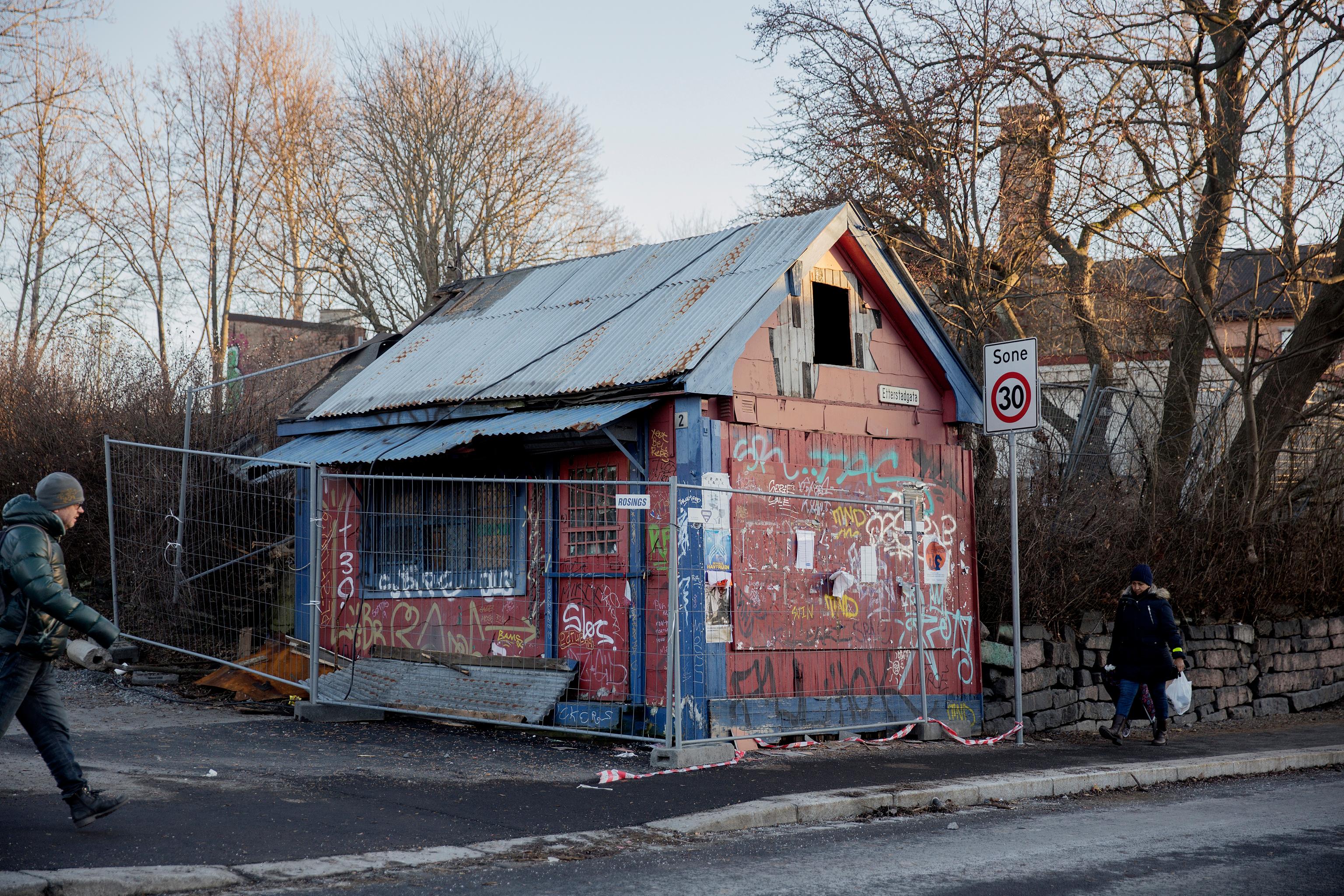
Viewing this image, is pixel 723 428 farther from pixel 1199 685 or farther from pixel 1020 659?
pixel 1199 685

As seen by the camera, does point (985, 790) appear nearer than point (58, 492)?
No

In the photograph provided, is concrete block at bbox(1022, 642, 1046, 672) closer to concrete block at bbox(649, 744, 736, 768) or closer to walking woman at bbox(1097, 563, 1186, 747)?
walking woman at bbox(1097, 563, 1186, 747)

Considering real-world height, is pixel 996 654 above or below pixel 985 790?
above

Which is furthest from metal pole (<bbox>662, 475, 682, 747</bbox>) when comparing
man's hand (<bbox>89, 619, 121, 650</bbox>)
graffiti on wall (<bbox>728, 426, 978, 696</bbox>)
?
man's hand (<bbox>89, 619, 121, 650</bbox>)

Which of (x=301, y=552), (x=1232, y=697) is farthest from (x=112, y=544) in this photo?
(x=1232, y=697)

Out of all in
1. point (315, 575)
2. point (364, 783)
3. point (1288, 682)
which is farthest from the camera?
point (1288, 682)

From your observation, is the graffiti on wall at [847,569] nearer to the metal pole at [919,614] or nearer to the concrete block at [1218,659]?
the metal pole at [919,614]

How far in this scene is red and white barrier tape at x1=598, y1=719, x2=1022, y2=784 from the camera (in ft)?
27.0

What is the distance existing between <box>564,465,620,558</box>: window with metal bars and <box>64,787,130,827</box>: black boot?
5.40 meters

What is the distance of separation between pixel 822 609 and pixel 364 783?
4.85m

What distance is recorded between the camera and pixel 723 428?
1055 cm

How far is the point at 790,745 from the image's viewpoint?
34.0 feet

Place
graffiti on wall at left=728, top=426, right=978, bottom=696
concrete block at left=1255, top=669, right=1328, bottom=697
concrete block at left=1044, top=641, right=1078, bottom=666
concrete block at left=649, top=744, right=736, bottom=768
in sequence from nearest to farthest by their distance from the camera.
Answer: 1. concrete block at left=649, top=744, right=736, bottom=768
2. graffiti on wall at left=728, top=426, right=978, bottom=696
3. concrete block at left=1044, top=641, right=1078, bottom=666
4. concrete block at left=1255, top=669, right=1328, bottom=697

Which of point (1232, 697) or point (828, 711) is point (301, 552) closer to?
point (828, 711)
